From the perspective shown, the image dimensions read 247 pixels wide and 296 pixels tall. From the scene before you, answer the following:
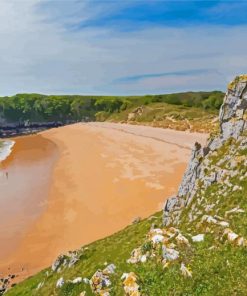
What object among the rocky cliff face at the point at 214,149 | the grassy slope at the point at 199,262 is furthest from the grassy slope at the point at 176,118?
the grassy slope at the point at 199,262

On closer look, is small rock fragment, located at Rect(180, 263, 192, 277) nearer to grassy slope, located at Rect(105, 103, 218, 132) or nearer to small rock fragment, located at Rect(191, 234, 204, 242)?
small rock fragment, located at Rect(191, 234, 204, 242)

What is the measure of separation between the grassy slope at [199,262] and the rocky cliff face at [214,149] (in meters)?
0.45

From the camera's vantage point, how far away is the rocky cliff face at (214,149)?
2059 cm

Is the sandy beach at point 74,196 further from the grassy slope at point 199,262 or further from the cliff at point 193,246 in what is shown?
the grassy slope at point 199,262

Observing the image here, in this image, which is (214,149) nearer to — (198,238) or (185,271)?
(198,238)

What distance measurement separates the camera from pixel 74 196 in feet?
163

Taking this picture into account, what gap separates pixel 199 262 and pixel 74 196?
36.5 metres

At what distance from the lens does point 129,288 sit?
14422 millimetres

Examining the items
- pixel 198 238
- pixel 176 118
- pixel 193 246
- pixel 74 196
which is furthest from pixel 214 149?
pixel 176 118

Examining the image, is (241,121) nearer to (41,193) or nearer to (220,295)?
(220,295)

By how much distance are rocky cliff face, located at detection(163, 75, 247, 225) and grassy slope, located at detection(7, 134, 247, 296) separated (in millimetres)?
449

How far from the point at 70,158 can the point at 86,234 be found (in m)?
47.4

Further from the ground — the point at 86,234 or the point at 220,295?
the point at 220,295

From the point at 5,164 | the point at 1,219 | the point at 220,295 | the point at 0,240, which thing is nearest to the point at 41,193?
the point at 1,219
